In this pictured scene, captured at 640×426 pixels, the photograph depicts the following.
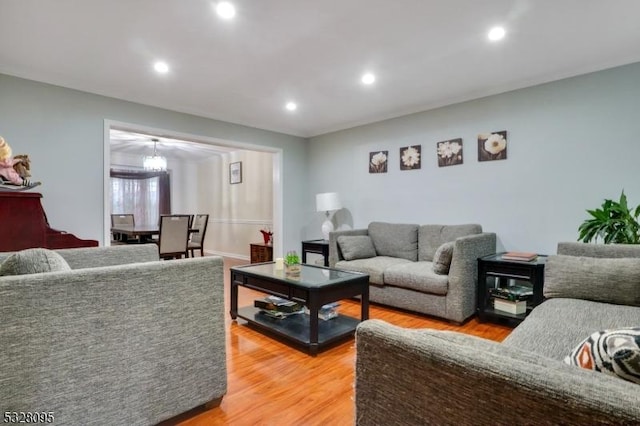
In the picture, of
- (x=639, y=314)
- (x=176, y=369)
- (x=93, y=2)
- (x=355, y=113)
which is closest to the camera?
(x=176, y=369)

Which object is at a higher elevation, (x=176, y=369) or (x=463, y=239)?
(x=463, y=239)

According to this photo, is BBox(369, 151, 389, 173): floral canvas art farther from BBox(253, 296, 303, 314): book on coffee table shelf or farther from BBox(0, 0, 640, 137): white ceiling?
BBox(253, 296, 303, 314): book on coffee table shelf

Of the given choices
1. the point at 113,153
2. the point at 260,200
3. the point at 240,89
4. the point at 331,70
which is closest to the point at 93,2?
the point at 240,89

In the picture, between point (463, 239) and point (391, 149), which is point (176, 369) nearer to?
point (463, 239)

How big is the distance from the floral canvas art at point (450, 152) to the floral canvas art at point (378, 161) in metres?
0.76

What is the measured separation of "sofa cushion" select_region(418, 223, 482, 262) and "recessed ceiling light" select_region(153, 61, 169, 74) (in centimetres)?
313

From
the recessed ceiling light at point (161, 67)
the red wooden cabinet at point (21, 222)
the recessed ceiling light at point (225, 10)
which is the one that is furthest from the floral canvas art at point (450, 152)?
the red wooden cabinet at point (21, 222)

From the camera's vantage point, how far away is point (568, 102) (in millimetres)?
3123

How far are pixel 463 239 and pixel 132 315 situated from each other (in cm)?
261

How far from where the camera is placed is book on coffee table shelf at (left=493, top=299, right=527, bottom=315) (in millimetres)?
2881

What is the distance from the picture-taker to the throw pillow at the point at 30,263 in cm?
127

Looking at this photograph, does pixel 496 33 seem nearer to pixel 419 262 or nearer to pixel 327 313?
pixel 419 262

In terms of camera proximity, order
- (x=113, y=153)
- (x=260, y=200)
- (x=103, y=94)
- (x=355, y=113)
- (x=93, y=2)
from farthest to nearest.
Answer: (x=113, y=153), (x=260, y=200), (x=355, y=113), (x=103, y=94), (x=93, y=2)

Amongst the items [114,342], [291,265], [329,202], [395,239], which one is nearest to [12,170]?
[114,342]
